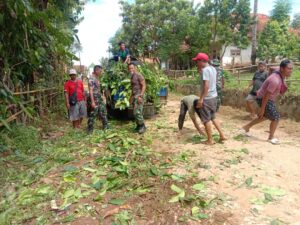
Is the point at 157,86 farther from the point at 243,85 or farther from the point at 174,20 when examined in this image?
the point at 174,20

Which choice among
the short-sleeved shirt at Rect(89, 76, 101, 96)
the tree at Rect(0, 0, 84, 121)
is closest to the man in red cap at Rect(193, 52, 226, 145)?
the short-sleeved shirt at Rect(89, 76, 101, 96)

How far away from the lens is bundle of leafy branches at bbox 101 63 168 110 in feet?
25.7

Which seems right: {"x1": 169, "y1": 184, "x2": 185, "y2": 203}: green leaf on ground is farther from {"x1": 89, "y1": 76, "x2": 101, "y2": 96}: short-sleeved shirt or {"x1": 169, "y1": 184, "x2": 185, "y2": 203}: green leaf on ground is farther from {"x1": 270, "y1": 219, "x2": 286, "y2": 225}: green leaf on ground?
{"x1": 89, "y1": 76, "x2": 101, "y2": 96}: short-sleeved shirt

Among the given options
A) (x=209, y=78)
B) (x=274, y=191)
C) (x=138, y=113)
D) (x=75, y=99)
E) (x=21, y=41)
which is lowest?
(x=274, y=191)

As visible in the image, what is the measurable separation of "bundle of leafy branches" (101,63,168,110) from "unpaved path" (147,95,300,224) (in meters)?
1.19

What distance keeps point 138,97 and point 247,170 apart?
3083 millimetres

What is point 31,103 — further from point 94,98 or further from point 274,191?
point 274,191

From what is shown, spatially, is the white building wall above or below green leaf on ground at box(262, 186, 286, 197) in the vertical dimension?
above

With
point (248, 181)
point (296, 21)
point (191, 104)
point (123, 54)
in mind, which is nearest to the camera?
point (248, 181)

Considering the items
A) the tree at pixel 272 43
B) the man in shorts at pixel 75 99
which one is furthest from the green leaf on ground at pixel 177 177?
the tree at pixel 272 43

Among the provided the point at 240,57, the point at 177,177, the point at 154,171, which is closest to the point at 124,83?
the point at 154,171

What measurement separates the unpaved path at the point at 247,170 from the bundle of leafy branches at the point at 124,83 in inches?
46.9

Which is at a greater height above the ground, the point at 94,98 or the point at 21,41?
the point at 21,41

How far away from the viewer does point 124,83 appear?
25.9ft
